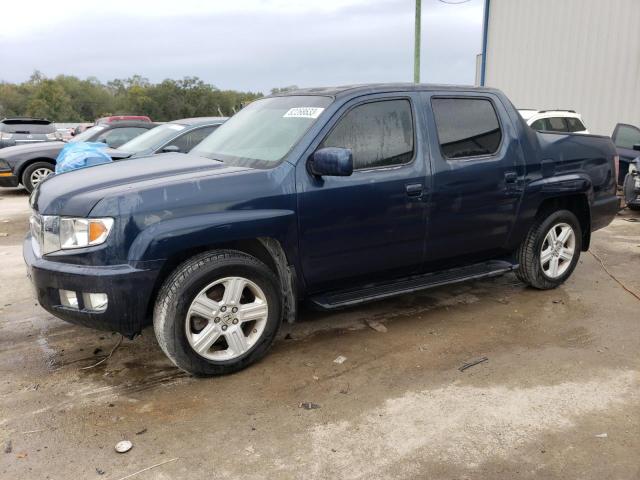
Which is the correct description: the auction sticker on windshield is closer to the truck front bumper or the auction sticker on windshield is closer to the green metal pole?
the truck front bumper

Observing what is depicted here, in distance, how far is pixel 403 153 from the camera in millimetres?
4012

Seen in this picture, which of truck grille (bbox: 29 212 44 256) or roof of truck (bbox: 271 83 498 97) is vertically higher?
roof of truck (bbox: 271 83 498 97)

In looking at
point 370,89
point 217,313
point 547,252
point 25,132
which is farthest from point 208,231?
point 25,132

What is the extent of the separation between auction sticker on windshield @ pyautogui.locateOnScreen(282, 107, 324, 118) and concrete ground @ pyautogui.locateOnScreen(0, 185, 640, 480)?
5.40 feet

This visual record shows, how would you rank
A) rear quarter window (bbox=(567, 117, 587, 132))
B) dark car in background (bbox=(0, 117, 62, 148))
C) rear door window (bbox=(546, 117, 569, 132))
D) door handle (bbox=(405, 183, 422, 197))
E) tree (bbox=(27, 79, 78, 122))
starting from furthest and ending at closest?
1. tree (bbox=(27, 79, 78, 122))
2. dark car in background (bbox=(0, 117, 62, 148))
3. rear quarter window (bbox=(567, 117, 587, 132))
4. rear door window (bbox=(546, 117, 569, 132))
5. door handle (bbox=(405, 183, 422, 197))

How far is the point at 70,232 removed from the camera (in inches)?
127

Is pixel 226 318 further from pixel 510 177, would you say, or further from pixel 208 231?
pixel 510 177

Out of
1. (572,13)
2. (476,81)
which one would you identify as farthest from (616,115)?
(476,81)

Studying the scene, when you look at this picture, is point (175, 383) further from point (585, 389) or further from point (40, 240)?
point (585, 389)

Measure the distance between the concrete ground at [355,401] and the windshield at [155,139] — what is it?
3297 millimetres

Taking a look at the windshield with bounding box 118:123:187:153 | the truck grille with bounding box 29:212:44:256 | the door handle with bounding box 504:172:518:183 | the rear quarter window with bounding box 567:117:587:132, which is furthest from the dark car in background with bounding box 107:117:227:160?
the rear quarter window with bounding box 567:117:587:132

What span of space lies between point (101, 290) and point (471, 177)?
2776 millimetres

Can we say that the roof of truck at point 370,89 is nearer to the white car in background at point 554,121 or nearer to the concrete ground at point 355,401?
the concrete ground at point 355,401

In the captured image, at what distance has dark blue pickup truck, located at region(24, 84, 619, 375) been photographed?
3.20 meters
